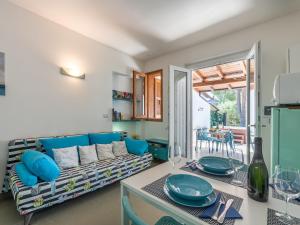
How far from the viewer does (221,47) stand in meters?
3.06

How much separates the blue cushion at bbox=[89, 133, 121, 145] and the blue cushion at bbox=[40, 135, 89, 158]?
0.11m

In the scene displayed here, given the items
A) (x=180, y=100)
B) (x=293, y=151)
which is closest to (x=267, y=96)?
(x=293, y=151)

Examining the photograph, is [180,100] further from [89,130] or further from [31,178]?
[31,178]

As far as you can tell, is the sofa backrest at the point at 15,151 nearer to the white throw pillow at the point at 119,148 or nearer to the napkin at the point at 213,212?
the white throw pillow at the point at 119,148

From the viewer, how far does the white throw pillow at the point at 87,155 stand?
2532 millimetres

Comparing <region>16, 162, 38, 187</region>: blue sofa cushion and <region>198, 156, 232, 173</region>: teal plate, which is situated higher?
<region>198, 156, 232, 173</region>: teal plate

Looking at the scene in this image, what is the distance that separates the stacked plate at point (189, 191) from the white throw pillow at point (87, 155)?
1920 mm

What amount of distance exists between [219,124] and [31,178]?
7.22m

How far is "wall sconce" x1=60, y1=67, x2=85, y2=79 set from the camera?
2.78 meters

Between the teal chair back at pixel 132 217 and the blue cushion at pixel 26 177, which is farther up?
the teal chair back at pixel 132 217

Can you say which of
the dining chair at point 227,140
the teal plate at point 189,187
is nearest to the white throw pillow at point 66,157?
the teal plate at point 189,187

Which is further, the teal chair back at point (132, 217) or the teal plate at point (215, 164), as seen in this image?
the teal plate at point (215, 164)

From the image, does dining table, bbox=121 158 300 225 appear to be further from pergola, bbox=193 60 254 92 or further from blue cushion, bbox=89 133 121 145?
pergola, bbox=193 60 254 92

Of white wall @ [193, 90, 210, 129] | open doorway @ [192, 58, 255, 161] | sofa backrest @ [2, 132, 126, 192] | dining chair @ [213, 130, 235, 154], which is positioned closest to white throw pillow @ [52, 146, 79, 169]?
sofa backrest @ [2, 132, 126, 192]
